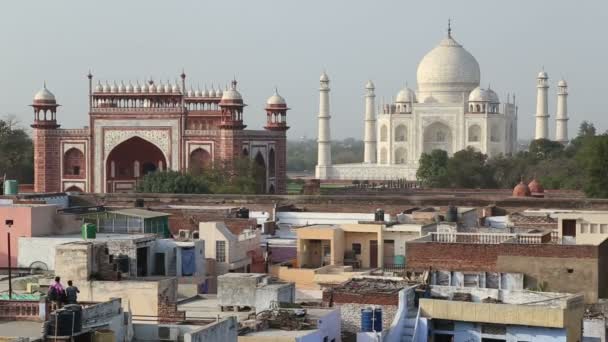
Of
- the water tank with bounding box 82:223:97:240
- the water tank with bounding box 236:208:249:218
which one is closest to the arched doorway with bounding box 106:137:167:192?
the water tank with bounding box 236:208:249:218

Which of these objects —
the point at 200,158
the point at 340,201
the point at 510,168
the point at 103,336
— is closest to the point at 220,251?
the point at 103,336

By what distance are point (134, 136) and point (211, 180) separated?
4389 millimetres

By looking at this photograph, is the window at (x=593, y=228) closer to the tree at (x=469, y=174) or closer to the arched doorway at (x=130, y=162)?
the arched doorway at (x=130, y=162)

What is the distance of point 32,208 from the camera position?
16734 mm

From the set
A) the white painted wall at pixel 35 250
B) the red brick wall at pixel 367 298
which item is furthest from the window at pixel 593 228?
the white painted wall at pixel 35 250

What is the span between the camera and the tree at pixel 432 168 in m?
47.1

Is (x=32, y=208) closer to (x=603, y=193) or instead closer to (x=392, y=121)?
(x=603, y=193)

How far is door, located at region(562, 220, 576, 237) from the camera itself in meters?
17.4

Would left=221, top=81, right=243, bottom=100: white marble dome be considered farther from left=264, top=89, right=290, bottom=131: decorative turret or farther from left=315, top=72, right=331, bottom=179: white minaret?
left=315, top=72, right=331, bottom=179: white minaret

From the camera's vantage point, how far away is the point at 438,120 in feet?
185

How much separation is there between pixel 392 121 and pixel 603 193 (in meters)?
25.9

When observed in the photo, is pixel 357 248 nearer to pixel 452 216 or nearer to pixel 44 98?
pixel 452 216

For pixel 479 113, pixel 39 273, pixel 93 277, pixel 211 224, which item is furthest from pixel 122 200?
pixel 479 113

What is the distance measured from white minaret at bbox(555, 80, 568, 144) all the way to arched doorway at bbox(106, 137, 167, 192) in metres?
26.1
